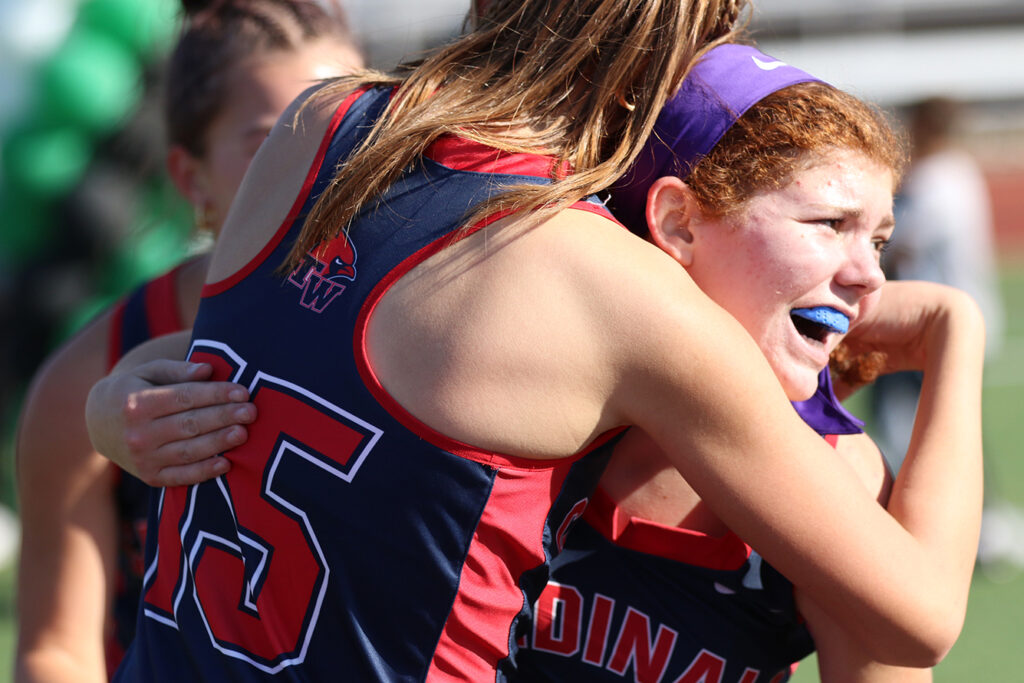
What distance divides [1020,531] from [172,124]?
5176mm

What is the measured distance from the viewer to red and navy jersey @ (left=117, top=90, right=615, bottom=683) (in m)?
1.27

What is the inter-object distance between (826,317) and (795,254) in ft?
0.39

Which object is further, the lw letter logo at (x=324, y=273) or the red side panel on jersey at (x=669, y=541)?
the red side panel on jersey at (x=669, y=541)

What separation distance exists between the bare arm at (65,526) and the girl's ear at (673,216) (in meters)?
1.07

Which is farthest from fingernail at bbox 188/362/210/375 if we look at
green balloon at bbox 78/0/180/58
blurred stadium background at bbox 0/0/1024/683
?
green balloon at bbox 78/0/180/58

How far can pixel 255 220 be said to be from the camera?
57.5 inches

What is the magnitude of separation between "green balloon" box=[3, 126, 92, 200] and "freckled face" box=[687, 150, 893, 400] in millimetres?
5593

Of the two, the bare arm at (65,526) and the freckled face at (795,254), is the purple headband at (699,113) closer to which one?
the freckled face at (795,254)

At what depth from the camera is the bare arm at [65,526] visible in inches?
75.9

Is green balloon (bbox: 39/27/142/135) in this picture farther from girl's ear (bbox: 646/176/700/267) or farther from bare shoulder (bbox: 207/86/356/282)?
girl's ear (bbox: 646/176/700/267)

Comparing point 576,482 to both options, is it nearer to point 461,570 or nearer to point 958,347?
point 461,570

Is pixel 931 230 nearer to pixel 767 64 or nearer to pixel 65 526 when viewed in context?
pixel 767 64

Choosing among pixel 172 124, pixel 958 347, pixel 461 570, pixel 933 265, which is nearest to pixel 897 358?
pixel 958 347

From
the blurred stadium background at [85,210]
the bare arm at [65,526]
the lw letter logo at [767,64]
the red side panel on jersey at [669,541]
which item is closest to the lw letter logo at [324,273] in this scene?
the red side panel on jersey at [669,541]
